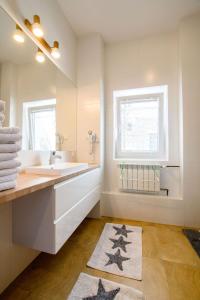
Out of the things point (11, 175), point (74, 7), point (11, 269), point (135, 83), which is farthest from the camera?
point (135, 83)

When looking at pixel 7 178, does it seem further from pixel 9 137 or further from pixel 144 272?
pixel 144 272

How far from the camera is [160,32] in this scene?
218 cm

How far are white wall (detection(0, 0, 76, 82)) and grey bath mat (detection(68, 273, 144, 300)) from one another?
6.92 ft

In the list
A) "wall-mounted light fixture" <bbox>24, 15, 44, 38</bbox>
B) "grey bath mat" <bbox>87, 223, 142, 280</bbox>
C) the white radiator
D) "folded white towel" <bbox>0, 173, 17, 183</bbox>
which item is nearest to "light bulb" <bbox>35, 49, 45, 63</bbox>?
"wall-mounted light fixture" <bbox>24, 15, 44, 38</bbox>

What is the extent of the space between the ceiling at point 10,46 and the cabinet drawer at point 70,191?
3.55 ft

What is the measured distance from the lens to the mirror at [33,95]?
1.22 m

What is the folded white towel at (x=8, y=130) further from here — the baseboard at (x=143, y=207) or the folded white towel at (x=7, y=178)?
the baseboard at (x=143, y=207)

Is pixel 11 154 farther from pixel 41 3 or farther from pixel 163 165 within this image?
pixel 163 165

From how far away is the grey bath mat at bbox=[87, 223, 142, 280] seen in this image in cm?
129

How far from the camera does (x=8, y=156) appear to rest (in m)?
0.79

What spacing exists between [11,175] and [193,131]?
201 centimetres

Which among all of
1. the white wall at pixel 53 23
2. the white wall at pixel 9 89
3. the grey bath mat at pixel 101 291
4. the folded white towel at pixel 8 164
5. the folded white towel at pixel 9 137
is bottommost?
the grey bath mat at pixel 101 291

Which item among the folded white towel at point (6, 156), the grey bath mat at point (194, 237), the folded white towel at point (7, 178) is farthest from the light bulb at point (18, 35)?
the grey bath mat at point (194, 237)

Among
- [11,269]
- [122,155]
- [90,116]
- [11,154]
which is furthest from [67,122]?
[11,269]
